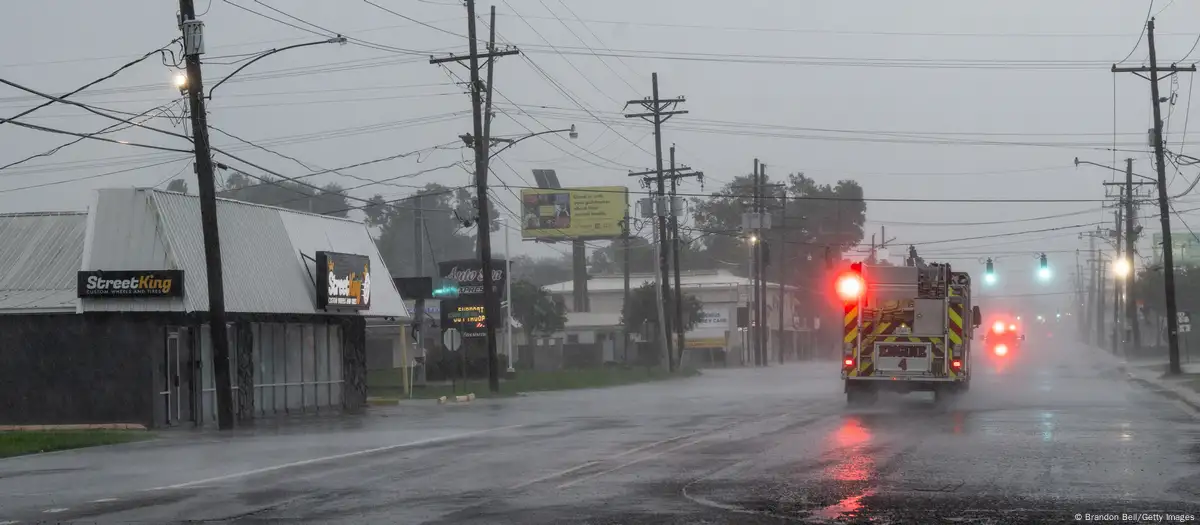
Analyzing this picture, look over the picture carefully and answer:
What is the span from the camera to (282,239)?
3369 centimetres

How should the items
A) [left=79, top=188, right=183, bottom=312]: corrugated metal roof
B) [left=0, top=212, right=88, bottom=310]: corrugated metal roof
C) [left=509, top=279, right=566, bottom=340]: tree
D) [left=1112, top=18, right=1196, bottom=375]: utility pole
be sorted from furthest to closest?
[left=509, top=279, right=566, bottom=340]: tree, [left=1112, top=18, right=1196, bottom=375]: utility pole, [left=0, top=212, right=88, bottom=310]: corrugated metal roof, [left=79, top=188, right=183, bottom=312]: corrugated metal roof

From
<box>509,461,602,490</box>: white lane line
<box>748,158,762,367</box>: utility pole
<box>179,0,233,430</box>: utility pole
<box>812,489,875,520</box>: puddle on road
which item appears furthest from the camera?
<box>748,158,762,367</box>: utility pole

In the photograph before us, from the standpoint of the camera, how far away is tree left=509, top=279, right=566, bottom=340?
254 ft

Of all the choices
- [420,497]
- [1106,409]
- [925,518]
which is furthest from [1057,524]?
[1106,409]

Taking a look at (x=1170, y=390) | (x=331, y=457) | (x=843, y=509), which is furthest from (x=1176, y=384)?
(x=843, y=509)

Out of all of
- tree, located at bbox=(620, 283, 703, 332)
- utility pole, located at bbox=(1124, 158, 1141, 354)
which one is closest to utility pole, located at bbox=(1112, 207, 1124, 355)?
utility pole, located at bbox=(1124, 158, 1141, 354)

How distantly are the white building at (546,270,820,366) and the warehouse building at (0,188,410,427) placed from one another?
4863cm

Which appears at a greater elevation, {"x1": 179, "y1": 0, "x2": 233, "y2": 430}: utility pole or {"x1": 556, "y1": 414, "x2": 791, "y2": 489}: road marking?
{"x1": 179, "y1": 0, "x2": 233, "y2": 430}: utility pole

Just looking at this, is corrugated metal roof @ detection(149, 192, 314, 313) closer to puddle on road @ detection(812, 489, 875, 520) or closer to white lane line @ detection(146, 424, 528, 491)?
white lane line @ detection(146, 424, 528, 491)

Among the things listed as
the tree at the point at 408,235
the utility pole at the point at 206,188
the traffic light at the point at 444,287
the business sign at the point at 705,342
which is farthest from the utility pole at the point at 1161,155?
the tree at the point at 408,235

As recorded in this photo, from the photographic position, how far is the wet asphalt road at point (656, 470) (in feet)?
41.9

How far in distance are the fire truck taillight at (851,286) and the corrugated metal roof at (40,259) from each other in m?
16.5

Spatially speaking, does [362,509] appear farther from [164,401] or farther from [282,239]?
[282,239]
